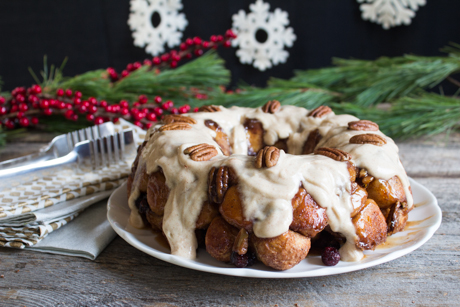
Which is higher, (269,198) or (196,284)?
(269,198)

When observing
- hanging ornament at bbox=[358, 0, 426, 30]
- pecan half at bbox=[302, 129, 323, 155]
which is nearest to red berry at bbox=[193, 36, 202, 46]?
hanging ornament at bbox=[358, 0, 426, 30]

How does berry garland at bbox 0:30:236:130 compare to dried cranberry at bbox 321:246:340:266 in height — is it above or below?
above

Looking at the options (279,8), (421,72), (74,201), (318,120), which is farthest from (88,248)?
(279,8)

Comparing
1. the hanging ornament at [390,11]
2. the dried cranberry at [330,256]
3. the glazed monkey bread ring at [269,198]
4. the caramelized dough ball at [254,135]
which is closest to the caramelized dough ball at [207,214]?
the glazed monkey bread ring at [269,198]

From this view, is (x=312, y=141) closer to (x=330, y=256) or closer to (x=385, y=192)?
(x=385, y=192)

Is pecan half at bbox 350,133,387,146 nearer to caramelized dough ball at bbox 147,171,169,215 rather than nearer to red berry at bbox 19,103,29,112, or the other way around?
caramelized dough ball at bbox 147,171,169,215

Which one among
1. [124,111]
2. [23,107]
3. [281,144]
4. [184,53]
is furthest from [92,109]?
[281,144]
